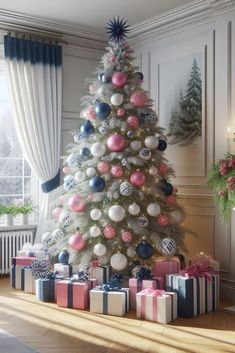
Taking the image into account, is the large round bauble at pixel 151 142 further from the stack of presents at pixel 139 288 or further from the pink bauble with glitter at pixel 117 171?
the stack of presents at pixel 139 288

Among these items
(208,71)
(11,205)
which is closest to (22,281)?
(11,205)

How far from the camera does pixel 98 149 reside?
4.66m

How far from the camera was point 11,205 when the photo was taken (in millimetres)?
5816

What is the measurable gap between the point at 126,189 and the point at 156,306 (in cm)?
111

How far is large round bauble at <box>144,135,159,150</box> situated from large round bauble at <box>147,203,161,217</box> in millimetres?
563

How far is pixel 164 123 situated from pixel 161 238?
162 centimetres

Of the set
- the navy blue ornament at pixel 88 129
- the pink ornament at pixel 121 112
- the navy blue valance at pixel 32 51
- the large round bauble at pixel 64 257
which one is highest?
the navy blue valance at pixel 32 51

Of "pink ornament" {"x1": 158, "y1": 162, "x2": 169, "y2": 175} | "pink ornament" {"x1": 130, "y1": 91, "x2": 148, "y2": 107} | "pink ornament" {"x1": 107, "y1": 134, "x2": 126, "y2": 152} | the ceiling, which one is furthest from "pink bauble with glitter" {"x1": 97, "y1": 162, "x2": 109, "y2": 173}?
the ceiling

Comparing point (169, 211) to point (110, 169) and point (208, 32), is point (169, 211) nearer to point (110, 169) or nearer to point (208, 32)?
point (110, 169)

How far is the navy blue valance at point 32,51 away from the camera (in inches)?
221

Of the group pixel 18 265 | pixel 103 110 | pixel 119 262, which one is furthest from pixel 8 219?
pixel 103 110

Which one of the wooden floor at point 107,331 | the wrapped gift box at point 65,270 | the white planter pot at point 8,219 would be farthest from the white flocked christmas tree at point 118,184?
the white planter pot at point 8,219

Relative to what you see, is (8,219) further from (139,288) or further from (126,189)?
(139,288)

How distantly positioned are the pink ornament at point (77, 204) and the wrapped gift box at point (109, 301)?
2.74 feet
